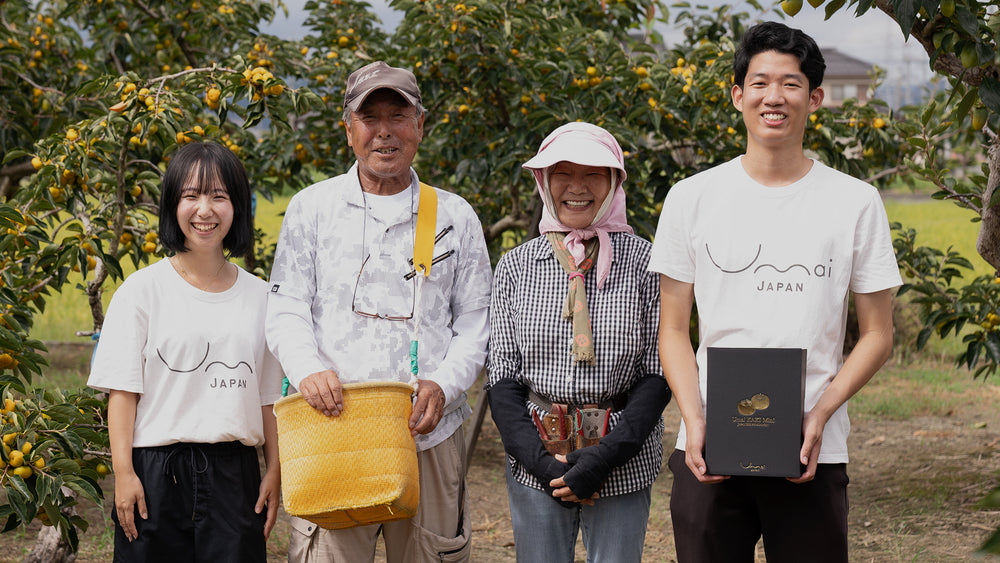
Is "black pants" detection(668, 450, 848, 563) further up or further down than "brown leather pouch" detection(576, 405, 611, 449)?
further down

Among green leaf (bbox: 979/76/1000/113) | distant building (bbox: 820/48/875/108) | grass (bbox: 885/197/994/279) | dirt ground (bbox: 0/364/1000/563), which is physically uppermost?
distant building (bbox: 820/48/875/108)

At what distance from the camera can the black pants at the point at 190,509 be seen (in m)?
Result: 2.19

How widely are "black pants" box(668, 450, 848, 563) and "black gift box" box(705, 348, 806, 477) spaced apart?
122mm

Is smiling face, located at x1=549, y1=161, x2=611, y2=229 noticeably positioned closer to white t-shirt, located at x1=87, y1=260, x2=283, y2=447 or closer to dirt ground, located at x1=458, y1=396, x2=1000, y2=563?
white t-shirt, located at x1=87, y1=260, x2=283, y2=447

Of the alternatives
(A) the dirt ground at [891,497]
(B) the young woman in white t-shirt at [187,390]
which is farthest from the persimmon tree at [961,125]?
(B) the young woman in white t-shirt at [187,390]

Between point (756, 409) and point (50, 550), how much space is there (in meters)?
2.51

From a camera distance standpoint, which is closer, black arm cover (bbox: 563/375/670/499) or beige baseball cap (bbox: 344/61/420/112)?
black arm cover (bbox: 563/375/670/499)

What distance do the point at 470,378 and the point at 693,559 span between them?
0.66 meters

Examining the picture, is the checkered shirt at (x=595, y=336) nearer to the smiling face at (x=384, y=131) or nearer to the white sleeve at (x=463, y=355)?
the white sleeve at (x=463, y=355)

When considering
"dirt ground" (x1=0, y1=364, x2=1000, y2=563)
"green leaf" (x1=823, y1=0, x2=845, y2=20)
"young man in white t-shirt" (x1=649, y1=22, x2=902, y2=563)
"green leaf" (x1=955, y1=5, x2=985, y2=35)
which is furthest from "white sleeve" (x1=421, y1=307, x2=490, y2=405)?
"dirt ground" (x1=0, y1=364, x2=1000, y2=563)

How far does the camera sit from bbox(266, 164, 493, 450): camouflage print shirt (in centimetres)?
226

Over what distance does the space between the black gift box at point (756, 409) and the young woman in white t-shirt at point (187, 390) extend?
3.54 ft

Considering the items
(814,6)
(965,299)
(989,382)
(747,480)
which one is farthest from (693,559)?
(989,382)

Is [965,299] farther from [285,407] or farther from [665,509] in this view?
[285,407]
